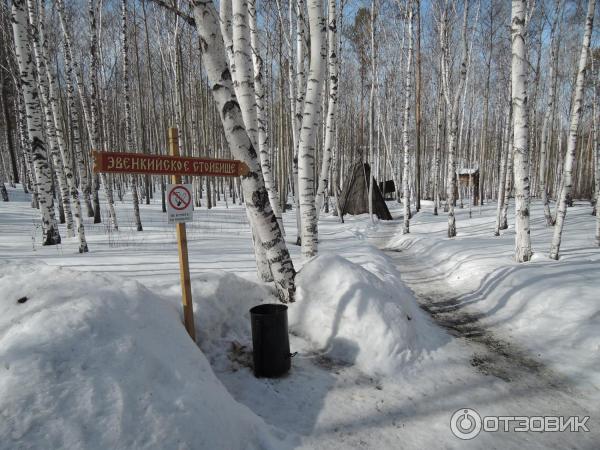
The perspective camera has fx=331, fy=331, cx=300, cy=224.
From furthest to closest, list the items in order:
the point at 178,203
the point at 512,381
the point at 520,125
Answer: the point at 520,125
the point at 512,381
the point at 178,203

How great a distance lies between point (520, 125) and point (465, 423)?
6.24m

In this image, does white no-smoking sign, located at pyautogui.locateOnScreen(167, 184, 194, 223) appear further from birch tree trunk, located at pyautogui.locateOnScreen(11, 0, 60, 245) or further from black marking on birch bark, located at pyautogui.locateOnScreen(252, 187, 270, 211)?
birch tree trunk, located at pyautogui.locateOnScreen(11, 0, 60, 245)

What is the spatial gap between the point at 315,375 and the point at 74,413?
2219 mm

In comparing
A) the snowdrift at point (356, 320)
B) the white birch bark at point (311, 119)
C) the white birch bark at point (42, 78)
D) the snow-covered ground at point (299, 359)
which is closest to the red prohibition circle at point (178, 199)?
the snow-covered ground at point (299, 359)

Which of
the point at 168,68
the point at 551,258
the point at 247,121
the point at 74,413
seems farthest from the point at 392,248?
the point at 168,68

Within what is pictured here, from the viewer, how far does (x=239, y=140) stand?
407 cm

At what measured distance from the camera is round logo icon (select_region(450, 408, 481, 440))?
2690 mm

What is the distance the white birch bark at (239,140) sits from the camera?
376cm

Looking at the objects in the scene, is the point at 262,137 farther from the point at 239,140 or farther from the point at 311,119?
the point at 239,140

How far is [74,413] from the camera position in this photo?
1715 mm

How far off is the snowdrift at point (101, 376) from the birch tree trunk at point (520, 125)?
6.66 meters

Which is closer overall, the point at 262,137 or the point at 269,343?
the point at 269,343

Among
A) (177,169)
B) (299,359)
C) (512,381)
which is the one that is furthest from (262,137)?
(512,381)

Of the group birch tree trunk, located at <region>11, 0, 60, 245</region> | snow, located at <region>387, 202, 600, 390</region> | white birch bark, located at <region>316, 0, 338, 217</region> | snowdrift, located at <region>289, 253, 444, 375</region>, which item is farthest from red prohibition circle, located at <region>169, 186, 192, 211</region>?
birch tree trunk, located at <region>11, 0, 60, 245</region>
